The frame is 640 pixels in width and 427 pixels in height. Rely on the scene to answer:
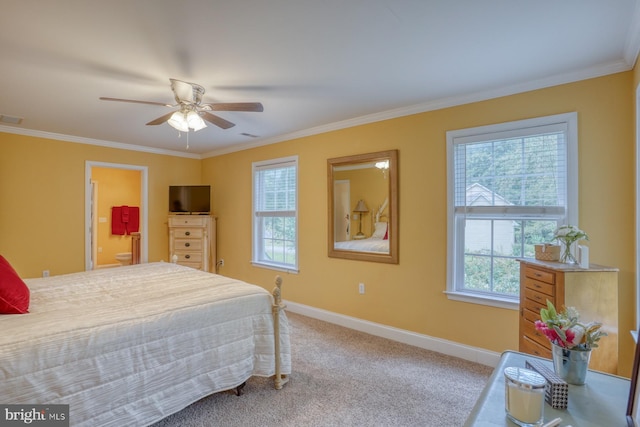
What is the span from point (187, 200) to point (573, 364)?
5.22m

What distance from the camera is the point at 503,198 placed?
2.71 m

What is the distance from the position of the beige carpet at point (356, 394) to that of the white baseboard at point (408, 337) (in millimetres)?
73

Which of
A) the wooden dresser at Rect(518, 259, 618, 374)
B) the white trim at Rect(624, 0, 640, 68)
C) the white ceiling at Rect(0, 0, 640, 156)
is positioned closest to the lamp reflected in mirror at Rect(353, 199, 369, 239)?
the white ceiling at Rect(0, 0, 640, 156)

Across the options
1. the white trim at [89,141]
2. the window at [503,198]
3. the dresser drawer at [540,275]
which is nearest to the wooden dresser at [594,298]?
the dresser drawer at [540,275]

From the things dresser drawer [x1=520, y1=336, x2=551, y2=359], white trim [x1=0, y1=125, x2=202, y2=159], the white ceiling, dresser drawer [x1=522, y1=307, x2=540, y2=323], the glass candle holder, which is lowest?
dresser drawer [x1=520, y1=336, x2=551, y2=359]

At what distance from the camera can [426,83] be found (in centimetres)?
259

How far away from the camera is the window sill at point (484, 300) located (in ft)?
8.63

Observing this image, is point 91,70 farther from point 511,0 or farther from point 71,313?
point 511,0

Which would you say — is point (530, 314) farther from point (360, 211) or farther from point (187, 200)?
point (187, 200)

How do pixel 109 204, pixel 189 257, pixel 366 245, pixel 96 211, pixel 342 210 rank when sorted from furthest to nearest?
pixel 109 204
pixel 96 211
pixel 189 257
pixel 342 210
pixel 366 245

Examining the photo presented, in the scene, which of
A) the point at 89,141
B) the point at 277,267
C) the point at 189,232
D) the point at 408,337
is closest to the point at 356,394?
the point at 408,337

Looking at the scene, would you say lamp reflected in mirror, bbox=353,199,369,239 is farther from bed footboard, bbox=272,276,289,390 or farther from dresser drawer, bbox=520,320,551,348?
dresser drawer, bbox=520,320,551,348

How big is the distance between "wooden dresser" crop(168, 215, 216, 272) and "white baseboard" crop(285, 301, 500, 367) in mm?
1914

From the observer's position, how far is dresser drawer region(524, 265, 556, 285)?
2.05 meters
